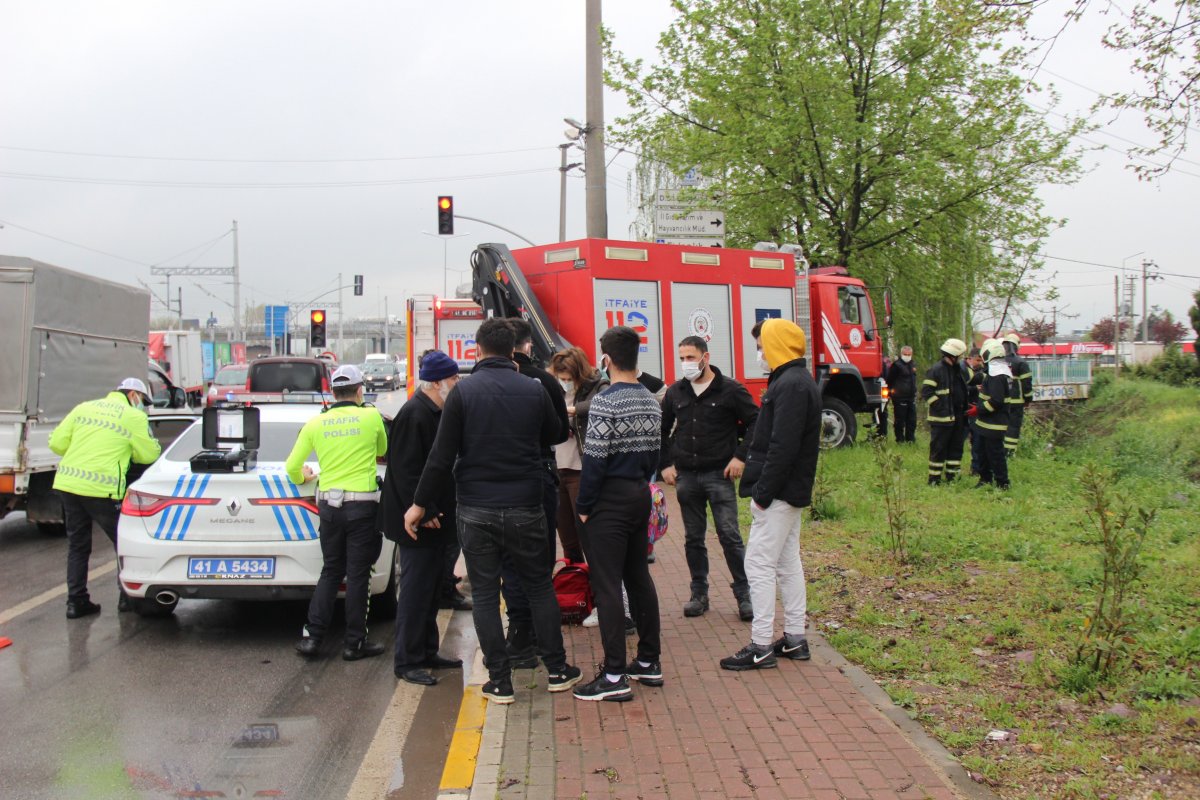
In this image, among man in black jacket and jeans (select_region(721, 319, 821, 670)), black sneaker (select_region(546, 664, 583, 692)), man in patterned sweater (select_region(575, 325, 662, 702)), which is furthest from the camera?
man in black jacket and jeans (select_region(721, 319, 821, 670))

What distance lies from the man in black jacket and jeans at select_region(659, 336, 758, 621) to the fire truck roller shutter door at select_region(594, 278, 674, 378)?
228 inches

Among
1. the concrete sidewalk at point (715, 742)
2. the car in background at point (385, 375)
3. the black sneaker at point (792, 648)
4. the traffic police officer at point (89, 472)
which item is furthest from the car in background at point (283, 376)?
the car in background at point (385, 375)

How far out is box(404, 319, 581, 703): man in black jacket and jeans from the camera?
Answer: 201 inches

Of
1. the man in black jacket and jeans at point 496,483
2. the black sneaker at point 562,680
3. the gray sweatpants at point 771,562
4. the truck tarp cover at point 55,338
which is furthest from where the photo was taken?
the truck tarp cover at point 55,338

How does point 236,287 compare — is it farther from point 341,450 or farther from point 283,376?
point 341,450

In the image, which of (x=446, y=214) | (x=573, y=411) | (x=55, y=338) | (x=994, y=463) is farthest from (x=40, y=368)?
(x=446, y=214)

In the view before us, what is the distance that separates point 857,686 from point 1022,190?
1493cm

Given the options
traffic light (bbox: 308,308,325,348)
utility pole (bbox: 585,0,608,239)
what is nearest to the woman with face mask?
utility pole (bbox: 585,0,608,239)

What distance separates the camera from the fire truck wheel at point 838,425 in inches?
631

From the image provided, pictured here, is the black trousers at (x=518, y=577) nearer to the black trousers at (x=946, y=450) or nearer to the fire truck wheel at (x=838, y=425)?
the black trousers at (x=946, y=450)

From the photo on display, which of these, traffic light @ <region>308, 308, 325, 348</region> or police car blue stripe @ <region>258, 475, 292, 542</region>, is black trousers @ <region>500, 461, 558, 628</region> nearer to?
police car blue stripe @ <region>258, 475, 292, 542</region>

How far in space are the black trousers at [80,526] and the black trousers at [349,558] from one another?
7.19ft

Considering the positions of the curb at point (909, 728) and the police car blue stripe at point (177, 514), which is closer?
the curb at point (909, 728)

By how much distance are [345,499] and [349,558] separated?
1.26ft
